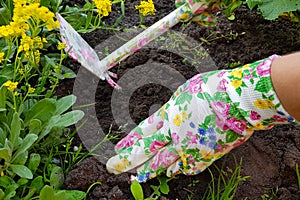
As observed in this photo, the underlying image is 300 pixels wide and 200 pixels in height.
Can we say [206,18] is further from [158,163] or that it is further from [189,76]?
[158,163]

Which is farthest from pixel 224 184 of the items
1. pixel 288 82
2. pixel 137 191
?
pixel 288 82

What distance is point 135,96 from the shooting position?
2016mm

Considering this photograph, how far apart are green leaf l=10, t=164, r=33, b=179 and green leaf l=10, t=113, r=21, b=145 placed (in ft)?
0.22

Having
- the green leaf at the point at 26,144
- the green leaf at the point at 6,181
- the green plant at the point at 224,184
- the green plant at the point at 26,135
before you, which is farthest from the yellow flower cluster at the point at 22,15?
the green plant at the point at 224,184

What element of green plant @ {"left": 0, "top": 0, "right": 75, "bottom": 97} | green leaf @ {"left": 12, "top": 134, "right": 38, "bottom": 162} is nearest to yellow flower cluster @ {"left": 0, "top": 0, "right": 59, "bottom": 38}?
green plant @ {"left": 0, "top": 0, "right": 75, "bottom": 97}

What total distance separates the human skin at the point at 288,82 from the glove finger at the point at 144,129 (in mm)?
406

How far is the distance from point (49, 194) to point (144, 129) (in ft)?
1.24

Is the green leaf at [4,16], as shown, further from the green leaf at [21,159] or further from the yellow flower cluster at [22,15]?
the green leaf at [21,159]

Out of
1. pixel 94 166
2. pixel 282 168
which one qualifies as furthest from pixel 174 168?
pixel 282 168

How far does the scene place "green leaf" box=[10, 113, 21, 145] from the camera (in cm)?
158

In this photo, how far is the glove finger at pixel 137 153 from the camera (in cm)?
167

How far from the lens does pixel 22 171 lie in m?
1.59

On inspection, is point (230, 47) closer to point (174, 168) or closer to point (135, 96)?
point (135, 96)

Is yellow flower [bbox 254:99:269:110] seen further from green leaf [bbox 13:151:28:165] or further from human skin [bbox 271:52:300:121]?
green leaf [bbox 13:151:28:165]
